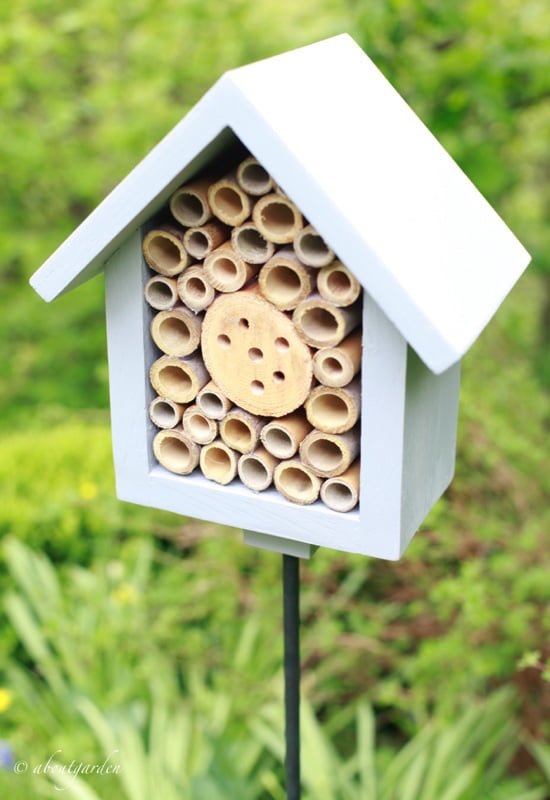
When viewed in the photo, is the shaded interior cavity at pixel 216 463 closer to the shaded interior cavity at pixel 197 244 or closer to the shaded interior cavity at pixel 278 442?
the shaded interior cavity at pixel 278 442

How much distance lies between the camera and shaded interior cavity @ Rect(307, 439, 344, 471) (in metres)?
1.34

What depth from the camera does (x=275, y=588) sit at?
2.62 meters

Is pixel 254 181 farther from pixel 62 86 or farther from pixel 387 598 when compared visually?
pixel 62 86

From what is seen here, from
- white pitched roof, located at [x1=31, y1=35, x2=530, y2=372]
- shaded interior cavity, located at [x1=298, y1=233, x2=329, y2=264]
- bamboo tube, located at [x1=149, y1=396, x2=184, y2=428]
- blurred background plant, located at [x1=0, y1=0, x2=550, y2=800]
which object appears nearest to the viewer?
white pitched roof, located at [x1=31, y1=35, x2=530, y2=372]

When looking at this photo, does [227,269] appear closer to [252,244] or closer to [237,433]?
[252,244]

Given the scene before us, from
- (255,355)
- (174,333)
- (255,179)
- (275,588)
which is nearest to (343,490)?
(255,355)

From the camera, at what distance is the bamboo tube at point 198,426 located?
4.63ft

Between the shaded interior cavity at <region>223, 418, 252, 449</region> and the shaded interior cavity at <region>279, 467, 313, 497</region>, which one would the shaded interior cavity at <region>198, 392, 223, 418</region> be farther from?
the shaded interior cavity at <region>279, 467, 313, 497</region>

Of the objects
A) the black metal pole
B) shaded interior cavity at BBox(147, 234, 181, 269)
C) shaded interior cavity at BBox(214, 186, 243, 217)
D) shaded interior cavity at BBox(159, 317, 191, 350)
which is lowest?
the black metal pole

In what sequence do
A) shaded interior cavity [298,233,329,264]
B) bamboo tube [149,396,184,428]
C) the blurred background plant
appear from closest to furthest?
shaded interior cavity [298,233,329,264], bamboo tube [149,396,184,428], the blurred background plant

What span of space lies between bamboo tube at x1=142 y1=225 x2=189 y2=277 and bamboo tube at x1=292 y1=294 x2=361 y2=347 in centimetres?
20

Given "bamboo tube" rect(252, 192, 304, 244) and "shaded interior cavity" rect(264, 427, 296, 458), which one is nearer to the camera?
"bamboo tube" rect(252, 192, 304, 244)

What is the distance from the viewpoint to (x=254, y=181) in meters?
1.27

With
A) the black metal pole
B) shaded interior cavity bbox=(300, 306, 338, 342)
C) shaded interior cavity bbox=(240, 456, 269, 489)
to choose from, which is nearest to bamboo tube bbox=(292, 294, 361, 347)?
shaded interior cavity bbox=(300, 306, 338, 342)
